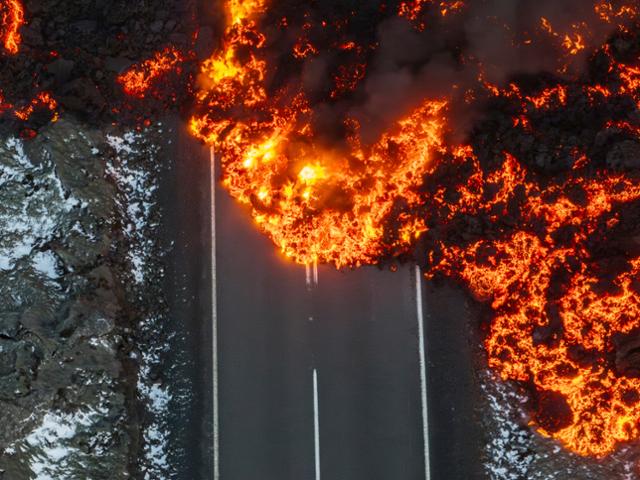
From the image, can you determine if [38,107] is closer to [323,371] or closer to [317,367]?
[317,367]

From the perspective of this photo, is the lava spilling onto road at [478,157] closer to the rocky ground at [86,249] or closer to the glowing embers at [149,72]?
the glowing embers at [149,72]

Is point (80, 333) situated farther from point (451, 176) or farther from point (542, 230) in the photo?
point (542, 230)

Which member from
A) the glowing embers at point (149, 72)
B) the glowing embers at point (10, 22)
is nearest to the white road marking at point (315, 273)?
Result: the glowing embers at point (149, 72)

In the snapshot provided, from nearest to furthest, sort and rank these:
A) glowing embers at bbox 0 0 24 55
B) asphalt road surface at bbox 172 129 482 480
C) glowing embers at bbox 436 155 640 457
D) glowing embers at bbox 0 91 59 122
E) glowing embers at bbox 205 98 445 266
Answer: glowing embers at bbox 436 155 640 457 < glowing embers at bbox 205 98 445 266 < asphalt road surface at bbox 172 129 482 480 < glowing embers at bbox 0 91 59 122 < glowing embers at bbox 0 0 24 55

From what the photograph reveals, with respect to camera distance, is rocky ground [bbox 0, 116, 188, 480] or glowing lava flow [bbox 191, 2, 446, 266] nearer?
rocky ground [bbox 0, 116, 188, 480]

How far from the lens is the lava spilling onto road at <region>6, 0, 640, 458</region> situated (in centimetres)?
1009

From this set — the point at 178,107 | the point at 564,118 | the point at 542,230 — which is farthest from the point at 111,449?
the point at 564,118

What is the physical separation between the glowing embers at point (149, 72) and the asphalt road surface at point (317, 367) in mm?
1368

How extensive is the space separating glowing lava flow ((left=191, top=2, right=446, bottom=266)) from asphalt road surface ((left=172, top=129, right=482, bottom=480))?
1.27ft

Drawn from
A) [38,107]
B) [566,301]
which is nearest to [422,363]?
[566,301]

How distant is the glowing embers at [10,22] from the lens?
1112 centimetres

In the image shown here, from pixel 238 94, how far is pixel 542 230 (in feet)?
18.6

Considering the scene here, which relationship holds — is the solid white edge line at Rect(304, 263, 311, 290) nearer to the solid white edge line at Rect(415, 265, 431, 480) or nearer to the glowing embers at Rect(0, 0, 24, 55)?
the solid white edge line at Rect(415, 265, 431, 480)

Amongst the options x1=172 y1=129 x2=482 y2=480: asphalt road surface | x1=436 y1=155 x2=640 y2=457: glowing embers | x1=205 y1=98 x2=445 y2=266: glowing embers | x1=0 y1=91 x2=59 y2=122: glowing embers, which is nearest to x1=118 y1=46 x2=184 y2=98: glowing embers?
x1=0 y1=91 x2=59 y2=122: glowing embers
